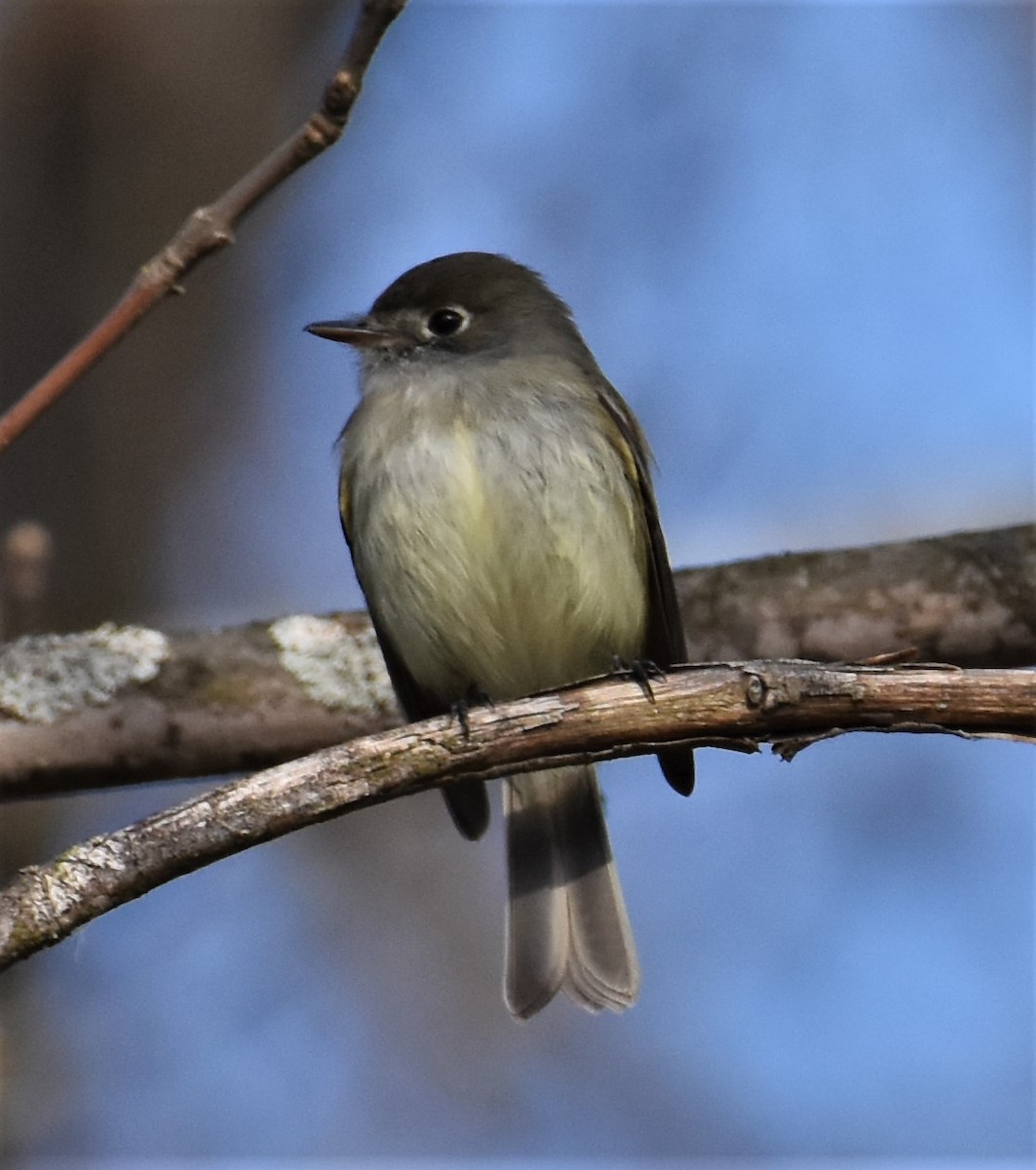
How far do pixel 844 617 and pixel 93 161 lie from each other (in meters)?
3.52

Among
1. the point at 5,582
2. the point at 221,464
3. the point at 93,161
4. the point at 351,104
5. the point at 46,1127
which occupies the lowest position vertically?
the point at 46,1127

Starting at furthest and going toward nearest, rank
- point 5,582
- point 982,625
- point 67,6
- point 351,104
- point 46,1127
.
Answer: point 67,6 → point 46,1127 → point 982,625 → point 5,582 → point 351,104

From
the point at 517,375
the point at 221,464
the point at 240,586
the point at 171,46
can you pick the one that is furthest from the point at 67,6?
the point at 517,375

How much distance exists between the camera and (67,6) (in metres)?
6.21

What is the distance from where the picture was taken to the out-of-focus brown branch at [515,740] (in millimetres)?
2645

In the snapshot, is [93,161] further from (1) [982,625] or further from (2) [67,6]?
(1) [982,625]

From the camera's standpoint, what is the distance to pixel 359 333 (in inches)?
180

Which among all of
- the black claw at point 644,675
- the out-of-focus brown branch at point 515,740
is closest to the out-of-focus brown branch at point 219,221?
the out-of-focus brown branch at point 515,740

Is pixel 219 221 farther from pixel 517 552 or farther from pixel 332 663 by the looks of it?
pixel 332 663

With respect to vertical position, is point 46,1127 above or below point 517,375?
below

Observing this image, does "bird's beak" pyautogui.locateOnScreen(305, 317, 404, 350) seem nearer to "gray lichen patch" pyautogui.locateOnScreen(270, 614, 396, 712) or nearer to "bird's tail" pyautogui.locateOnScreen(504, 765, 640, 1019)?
"gray lichen patch" pyautogui.locateOnScreen(270, 614, 396, 712)

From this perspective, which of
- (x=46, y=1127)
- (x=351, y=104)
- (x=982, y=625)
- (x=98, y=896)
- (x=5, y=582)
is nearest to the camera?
(x=351, y=104)

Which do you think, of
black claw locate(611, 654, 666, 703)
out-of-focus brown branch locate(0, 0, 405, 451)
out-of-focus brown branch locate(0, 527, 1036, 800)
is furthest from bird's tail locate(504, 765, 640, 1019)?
out-of-focus brown branch locate(0, 0, 405, 451)

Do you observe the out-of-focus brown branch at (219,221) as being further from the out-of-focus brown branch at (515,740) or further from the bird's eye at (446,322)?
the bird's eye at (446,322)
